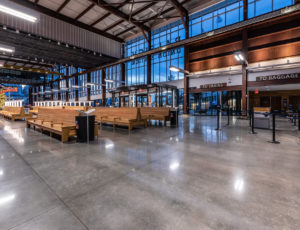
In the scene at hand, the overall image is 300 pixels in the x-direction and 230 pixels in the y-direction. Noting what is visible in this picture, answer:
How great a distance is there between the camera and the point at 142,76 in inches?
781

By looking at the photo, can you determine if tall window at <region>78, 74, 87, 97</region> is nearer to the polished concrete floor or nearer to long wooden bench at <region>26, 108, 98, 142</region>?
long wooden bench at <region>26, 108, 98, 142</region>

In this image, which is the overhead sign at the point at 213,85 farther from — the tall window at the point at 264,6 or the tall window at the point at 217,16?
the tall window at the point at 264,6

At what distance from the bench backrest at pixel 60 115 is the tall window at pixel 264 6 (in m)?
15.3

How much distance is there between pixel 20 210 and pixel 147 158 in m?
2.16

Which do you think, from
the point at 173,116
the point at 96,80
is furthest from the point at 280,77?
the point at 96,80

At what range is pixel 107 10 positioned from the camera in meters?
12.6

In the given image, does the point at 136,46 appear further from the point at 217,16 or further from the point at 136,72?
the point at 217,16

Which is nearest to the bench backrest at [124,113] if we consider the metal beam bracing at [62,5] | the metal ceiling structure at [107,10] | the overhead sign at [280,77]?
the metal ceiling structure at [107,10]

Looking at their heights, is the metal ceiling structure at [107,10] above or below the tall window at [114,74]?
above

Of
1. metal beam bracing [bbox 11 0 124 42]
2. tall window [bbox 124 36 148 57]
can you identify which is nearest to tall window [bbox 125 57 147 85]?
tall window [bbox 124 36 148 57]

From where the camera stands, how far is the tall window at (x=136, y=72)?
19.7 meters

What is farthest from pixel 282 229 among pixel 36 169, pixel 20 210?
pixel 36 169

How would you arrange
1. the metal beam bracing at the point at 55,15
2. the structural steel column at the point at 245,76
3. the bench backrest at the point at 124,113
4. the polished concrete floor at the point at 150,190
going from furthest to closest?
the structural steel column at the point at 245,76 < the metal beam bracing at the point at 55,15 < the bench backrest at the point at 124,113 < the polished concrete floor at the point at 150,190

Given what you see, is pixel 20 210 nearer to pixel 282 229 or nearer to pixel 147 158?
pixel 147 158
